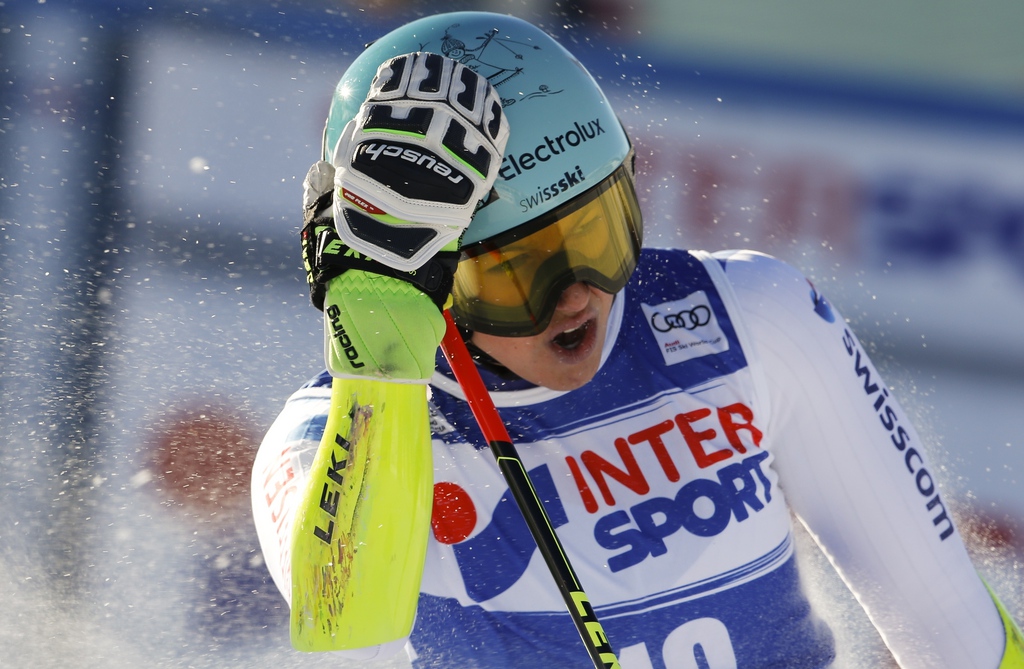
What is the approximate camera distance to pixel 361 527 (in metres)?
1.17

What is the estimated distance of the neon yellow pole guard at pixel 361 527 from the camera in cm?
117

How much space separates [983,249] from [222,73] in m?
2.42

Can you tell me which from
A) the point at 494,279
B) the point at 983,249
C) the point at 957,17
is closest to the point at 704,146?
the point at 983,249

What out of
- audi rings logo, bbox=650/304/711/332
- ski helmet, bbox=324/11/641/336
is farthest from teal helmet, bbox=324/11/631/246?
audi rings logo, bbox=650/304/711/332

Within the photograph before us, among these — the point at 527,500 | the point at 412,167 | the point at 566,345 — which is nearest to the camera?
the point at 412,167

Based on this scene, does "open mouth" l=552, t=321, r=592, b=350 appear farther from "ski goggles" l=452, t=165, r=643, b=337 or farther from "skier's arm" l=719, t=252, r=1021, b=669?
"skier's arm" l=719, t=252, r=1021, b=669

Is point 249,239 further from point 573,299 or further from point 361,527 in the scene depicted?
point 361,527

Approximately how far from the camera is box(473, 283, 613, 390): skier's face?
1410 millimetres

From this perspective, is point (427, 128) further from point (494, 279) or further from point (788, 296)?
point (788, 296)

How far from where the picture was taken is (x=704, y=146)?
10.7 ft

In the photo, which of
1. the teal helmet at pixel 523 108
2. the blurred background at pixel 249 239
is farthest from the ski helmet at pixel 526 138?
the blurred background at pixel 249 239

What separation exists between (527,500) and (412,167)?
0.45 m

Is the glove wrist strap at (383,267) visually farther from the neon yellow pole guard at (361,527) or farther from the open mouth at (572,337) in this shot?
the open mouth at (572,337)

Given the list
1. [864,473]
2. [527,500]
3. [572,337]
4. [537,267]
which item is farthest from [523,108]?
[864,473]
